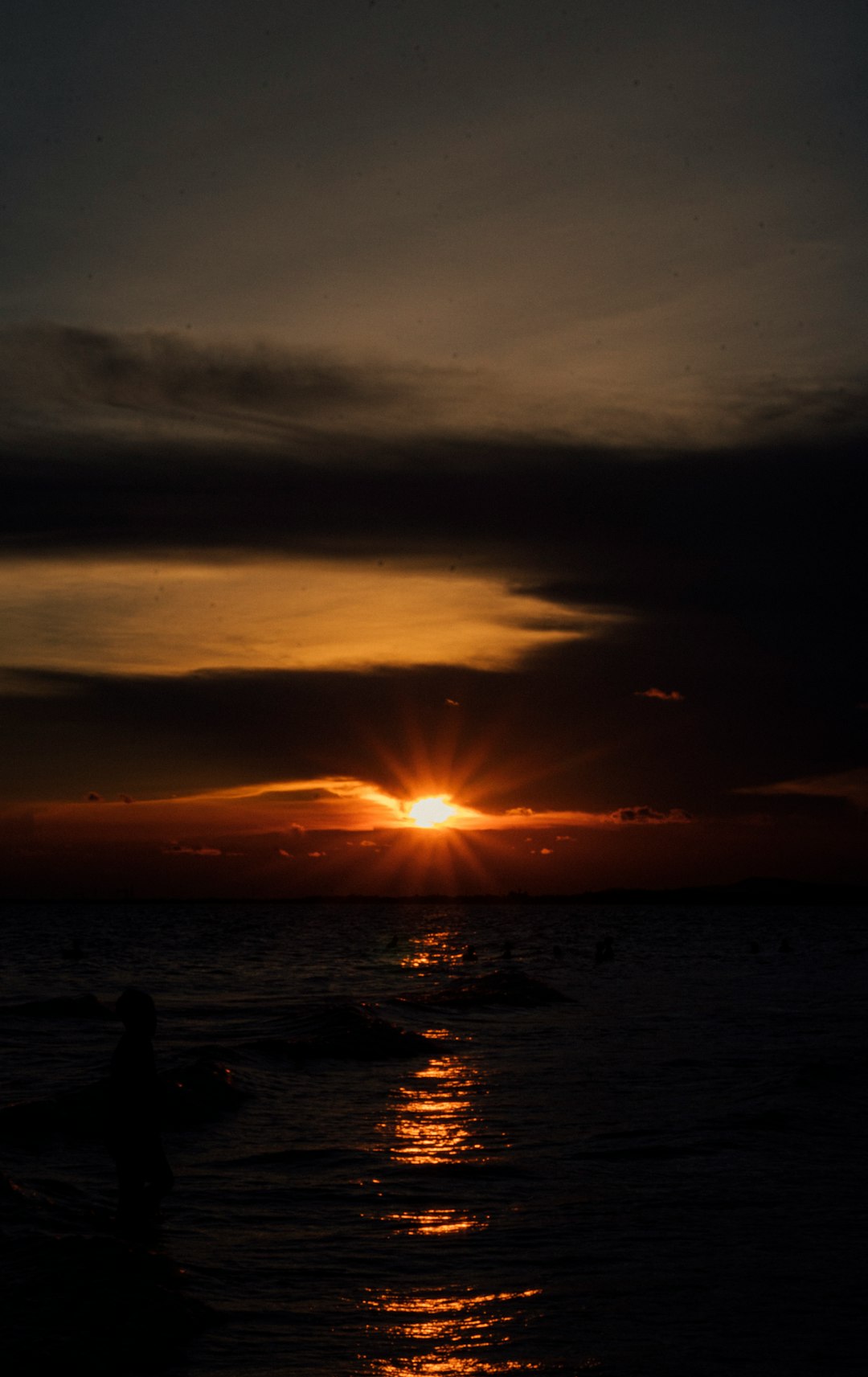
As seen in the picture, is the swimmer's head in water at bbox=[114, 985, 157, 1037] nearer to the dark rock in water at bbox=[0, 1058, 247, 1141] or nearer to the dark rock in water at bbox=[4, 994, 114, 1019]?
the dark rock in water at bbox=[0, 1058, 247, 1141]

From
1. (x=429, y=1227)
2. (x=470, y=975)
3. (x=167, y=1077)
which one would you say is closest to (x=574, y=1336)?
(x=429, y=1227)

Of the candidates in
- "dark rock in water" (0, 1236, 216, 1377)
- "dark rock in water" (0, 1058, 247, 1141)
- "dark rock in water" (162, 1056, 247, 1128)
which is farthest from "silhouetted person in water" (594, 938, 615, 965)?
"dark rock in water" (0, 1236, 216, 1377)

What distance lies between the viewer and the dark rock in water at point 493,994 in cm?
→ 4225

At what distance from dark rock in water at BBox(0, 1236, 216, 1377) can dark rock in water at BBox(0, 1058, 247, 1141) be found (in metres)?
6.12

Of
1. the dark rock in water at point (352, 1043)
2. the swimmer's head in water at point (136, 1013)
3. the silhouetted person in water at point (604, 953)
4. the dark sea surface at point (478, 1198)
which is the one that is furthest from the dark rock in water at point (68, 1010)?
the silhouetted person in water at point (604, 953)

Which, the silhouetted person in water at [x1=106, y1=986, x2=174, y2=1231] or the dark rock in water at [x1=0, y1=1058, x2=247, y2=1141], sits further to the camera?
the dark rock in water at [x1=0, y1=1058, x2=247, y2=1141]

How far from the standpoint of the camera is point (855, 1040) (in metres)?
29.5

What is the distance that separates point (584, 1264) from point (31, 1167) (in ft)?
23.6

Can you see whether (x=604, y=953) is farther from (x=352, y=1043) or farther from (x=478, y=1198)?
(x=478, y=1198)

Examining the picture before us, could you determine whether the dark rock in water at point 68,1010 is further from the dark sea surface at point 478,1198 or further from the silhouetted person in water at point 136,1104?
the silhouetted person in water at point 136,1104

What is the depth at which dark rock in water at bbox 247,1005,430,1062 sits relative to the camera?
90.3 ft

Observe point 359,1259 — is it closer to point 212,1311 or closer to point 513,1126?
point 212,1311

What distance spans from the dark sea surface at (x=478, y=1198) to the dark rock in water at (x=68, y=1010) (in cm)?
154

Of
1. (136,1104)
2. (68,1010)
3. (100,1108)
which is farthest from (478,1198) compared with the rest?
(68,1010)
